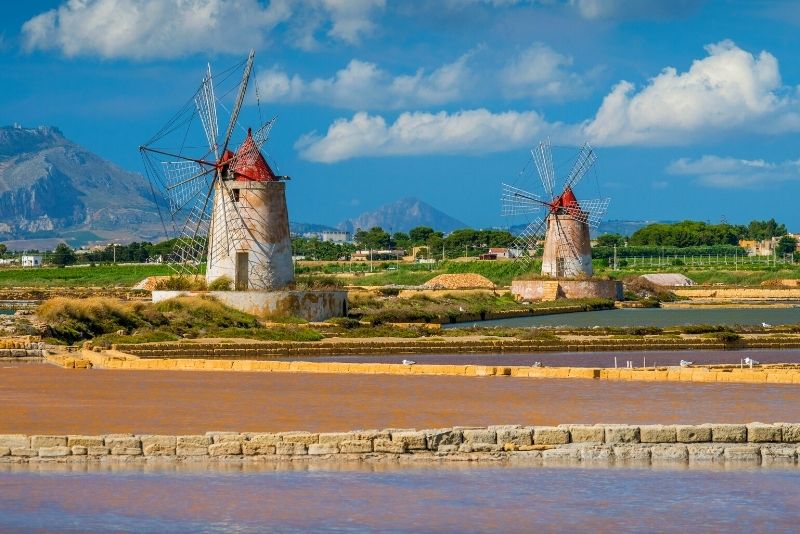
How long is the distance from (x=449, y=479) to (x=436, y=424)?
274cm

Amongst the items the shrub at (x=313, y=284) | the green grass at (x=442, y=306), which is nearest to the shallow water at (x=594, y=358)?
the shrub at (x=313, y=284)

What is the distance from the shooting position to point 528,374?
18922mm

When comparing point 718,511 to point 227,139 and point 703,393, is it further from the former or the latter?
point 227,139

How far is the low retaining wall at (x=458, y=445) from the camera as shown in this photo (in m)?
10.8

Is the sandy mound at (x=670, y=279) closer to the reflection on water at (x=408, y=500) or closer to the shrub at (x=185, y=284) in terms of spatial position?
the shrub at (x=185, y=284)

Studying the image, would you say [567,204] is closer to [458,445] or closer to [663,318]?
[663,318]

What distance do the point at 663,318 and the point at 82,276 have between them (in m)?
45.6

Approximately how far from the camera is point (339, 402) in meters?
15.1

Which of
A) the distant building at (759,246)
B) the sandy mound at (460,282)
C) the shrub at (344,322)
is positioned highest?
Answer: the distant building at (759,246)

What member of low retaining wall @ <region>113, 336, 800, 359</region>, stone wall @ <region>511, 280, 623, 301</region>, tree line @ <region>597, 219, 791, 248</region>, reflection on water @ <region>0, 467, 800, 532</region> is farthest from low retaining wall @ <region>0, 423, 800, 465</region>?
tree line @ <region>597, 219, 791, 248</region>

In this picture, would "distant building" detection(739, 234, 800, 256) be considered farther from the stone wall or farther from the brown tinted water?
the brown tinted water

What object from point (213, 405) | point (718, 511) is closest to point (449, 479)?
point (718, 511)

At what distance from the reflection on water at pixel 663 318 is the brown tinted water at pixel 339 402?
20.8 meters

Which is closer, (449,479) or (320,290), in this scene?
(449,479)
